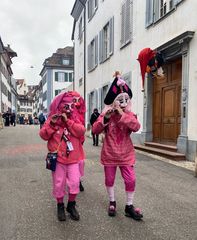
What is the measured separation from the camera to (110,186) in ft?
14.0

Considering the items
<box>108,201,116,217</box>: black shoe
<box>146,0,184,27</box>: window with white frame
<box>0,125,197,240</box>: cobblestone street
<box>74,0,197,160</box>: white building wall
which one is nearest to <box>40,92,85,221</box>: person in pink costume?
<box>0,125,197,240</box>: cobblestone street

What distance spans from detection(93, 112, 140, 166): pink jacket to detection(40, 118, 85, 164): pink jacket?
27 centimetres

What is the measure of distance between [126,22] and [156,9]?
9.31 ft

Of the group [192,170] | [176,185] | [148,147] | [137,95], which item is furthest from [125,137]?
[137,95]

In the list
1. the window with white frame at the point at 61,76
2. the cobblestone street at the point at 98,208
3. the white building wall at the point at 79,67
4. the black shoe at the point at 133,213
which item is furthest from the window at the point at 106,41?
the window with white frame at the point at 61,76

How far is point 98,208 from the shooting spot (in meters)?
4.57

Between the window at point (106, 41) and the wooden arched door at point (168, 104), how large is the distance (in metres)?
5.42

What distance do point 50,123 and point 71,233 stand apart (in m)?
1.35

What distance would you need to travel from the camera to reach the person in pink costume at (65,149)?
13.4 feet

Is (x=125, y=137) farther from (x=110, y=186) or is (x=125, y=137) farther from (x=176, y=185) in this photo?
(x=176, y=185)

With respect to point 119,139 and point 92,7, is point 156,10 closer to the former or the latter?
point 119,139

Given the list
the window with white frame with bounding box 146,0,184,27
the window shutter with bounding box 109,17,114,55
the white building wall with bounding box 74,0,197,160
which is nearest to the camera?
the white building wall with bounding box 74,0,197,160

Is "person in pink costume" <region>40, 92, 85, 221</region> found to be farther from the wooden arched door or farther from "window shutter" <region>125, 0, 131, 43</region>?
"window shutter" <region>125, 0, 131, 43</region>

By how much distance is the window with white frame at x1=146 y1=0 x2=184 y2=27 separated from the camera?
35.4 ft
